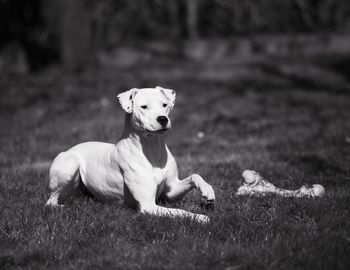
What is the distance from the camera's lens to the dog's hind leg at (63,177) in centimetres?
493

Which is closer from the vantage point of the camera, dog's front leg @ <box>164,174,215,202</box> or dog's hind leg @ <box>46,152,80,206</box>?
dog's front leg @ <box>164,174,215,202</box>

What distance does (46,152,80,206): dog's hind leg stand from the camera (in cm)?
493

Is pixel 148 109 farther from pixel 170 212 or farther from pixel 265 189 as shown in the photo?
pixel 265 189

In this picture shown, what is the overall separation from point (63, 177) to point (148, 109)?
1.10m

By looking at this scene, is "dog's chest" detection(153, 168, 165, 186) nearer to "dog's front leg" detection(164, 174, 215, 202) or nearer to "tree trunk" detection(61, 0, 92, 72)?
"dog's front leg" detection(164, 174, 215, 202)

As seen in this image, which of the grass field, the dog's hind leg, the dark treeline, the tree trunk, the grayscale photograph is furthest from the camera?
the dark treeline

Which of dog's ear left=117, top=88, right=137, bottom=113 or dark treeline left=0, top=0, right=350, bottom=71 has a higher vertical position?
dog's ear left=117, top=88, right=137, bottom=113

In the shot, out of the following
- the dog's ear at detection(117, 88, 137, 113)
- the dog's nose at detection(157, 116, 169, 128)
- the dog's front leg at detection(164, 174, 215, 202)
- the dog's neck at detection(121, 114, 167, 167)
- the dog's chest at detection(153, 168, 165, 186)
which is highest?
the dog's ear at detection(117, 88, 137, 113)

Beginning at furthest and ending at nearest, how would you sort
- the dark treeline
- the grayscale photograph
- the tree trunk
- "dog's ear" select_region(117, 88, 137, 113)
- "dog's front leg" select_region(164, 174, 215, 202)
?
1. the dark treeline
2. the tree trunk
3. "dog's ear" select_region(117, 88, 137, 113)
4. "dog's front leg" select_region(164, 174, 215, 202)
5. the grayscale photograph

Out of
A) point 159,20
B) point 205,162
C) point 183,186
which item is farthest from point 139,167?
point 159,20

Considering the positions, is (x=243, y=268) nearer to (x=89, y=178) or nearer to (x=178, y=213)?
(x=178, y=213)

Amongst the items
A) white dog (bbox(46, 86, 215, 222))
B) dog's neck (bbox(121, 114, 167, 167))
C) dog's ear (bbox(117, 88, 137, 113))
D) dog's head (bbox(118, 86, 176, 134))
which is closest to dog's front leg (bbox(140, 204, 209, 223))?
white dog (bbox(46, 86, 215, 222))

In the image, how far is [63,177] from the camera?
194 inches

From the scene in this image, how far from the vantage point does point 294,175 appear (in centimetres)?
584
